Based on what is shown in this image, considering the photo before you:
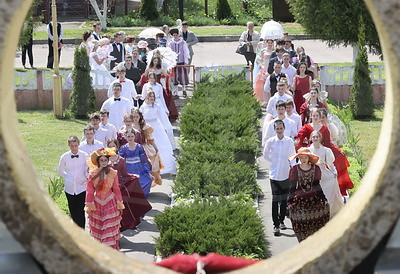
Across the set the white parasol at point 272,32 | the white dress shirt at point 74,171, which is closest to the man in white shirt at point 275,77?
the white parasol at point 272,32

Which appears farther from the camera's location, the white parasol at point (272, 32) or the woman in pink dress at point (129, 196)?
the white parasol at point (272, 32)

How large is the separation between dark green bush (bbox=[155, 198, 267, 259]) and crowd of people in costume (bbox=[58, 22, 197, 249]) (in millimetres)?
554

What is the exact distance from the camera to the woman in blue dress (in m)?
11.6

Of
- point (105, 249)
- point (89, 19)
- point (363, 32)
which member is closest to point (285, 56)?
point (363, 32)

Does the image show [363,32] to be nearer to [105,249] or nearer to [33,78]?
[33,78]

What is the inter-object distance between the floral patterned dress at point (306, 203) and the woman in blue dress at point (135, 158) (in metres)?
2.57

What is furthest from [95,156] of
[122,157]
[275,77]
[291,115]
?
[275,77]

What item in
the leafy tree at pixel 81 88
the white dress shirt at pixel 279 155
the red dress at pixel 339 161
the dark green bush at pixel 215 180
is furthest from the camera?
the leafy tree at pixel 81 88

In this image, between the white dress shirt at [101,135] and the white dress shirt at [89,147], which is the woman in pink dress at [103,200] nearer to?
the white dress shirt at [89,147]

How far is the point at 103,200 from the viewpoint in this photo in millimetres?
9742

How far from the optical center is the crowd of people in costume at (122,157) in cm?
976

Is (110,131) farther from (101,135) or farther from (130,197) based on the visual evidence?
(130,197)

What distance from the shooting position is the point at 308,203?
955 cm

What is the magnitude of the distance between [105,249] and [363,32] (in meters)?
15.8
